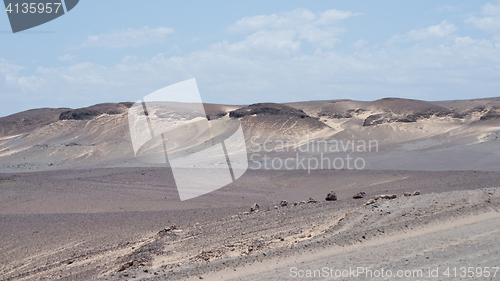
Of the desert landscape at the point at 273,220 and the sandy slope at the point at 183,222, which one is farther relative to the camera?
the sandy slope at the point at 183,222

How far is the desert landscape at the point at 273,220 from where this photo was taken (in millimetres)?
7117

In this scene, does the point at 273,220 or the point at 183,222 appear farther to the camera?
the point at 183,222

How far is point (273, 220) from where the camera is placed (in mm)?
11469

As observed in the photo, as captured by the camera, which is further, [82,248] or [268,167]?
[268,167]

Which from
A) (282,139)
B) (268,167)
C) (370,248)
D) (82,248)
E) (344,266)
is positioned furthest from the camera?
(282,139)

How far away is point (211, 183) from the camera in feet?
80.2

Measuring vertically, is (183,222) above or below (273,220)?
below

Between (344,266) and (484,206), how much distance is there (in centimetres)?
430

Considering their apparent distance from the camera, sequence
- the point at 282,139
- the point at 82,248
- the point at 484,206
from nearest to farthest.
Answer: the point at 484,206, the point at 82,248, the point at 282,139

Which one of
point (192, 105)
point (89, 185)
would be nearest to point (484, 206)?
point (89, 185)

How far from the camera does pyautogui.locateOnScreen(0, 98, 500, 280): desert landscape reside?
23.4ft

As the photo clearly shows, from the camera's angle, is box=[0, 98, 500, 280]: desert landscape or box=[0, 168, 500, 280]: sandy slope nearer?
box=[0, 98, 500, 280]: desert landscape

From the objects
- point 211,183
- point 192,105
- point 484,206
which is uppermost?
point 192,105

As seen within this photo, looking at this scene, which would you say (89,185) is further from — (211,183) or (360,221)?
(360,221)
